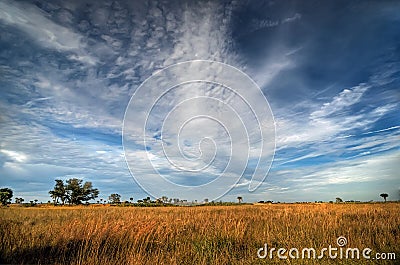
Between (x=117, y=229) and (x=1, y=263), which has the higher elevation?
(x=117, y=229)

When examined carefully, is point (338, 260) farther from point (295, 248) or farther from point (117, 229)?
point (117, 229)

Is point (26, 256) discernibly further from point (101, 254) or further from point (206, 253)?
point (206, 253)

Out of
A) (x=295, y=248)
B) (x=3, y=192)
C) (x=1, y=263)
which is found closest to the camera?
(x=1, y=263)

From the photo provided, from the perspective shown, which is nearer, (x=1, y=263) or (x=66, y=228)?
(x=1, y=263)

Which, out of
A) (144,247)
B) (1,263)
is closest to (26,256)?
(1,263)

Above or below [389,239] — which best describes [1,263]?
below

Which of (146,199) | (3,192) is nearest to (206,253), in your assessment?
(146,199)

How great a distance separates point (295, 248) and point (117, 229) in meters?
5.13

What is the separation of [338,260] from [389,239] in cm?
278

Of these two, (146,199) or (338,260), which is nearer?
(338,260)

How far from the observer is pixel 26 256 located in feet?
21.3

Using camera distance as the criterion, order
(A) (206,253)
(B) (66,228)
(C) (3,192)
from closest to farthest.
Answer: (A) (206,253)
(B) (66,228)
(C) (3,192)

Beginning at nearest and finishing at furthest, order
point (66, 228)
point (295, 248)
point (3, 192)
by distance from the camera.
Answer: point (295, 248), point (66, 228), point (3, 192)

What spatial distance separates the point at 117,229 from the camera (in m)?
7.93
